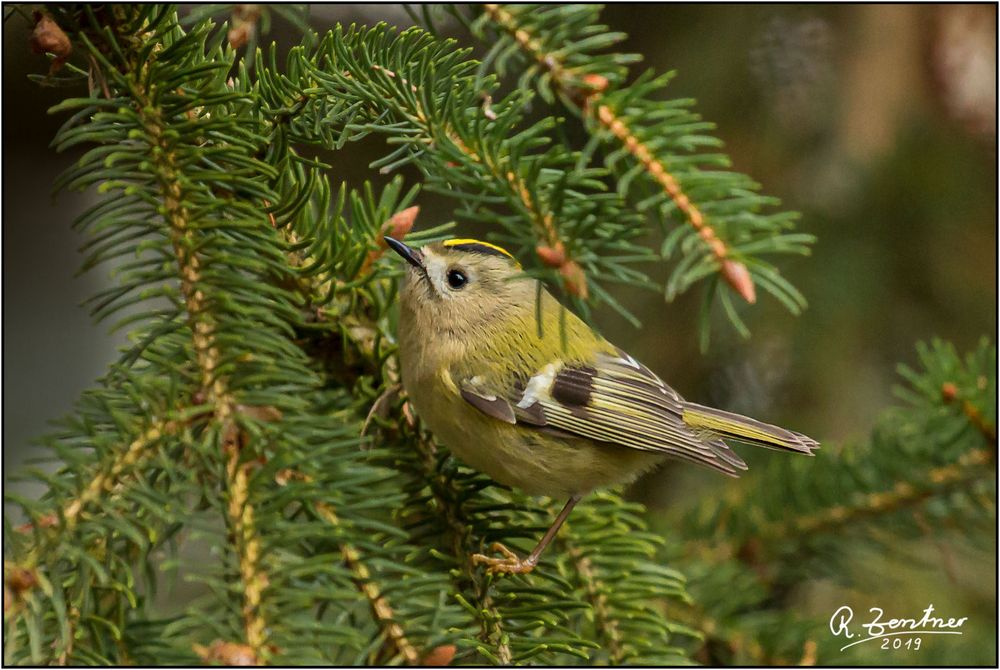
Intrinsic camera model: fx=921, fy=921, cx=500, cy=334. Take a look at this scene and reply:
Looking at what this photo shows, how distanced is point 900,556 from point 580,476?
1.81 feet

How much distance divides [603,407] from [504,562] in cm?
46

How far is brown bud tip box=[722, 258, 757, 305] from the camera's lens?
69 centimetres

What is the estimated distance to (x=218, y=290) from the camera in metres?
0.80

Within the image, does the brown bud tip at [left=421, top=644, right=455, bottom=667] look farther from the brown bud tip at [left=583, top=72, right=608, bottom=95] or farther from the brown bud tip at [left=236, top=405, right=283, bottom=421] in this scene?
the brown bud tip at [left=583, top=72, right=608, bottom=95]

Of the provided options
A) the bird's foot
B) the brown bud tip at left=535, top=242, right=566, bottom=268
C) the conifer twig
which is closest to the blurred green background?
the conifer twig

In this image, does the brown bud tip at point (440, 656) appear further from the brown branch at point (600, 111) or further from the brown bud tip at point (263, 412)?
the brown branch at point (600, 111)

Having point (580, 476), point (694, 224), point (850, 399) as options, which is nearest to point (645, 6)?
point (850, 399)

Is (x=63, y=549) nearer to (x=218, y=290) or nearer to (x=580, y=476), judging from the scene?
(x=218, y=290)

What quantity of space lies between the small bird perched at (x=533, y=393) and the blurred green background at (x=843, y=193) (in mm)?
418

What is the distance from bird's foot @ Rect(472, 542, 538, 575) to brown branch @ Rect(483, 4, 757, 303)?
43 centimetres

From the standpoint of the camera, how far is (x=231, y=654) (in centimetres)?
64

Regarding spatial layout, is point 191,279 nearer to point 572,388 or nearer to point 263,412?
point 263,412

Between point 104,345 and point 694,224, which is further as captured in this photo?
point 104,345

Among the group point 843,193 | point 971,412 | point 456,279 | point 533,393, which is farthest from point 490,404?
point 843,193
